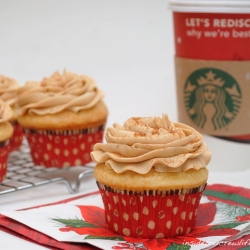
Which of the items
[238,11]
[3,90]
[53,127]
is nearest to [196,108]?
[238,11]

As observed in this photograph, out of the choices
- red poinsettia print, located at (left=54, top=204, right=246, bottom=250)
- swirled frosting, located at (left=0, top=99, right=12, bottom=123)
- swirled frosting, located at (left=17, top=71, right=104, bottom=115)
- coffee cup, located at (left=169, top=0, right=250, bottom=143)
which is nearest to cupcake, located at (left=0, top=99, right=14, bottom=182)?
swirled frosting, located at (left=0, top=99, right=12, bottom=123)

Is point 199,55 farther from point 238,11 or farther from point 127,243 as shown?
point 127,243

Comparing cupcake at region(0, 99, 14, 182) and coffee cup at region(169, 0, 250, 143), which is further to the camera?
coffee cup at region(169, 0, 250, 143)

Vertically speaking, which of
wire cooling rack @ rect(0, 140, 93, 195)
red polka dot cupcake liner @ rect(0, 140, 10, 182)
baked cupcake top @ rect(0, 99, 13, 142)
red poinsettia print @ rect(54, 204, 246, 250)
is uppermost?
baked cupcake top @ rect(0, 99, 13, 142)

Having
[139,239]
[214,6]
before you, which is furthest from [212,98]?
[139,239]

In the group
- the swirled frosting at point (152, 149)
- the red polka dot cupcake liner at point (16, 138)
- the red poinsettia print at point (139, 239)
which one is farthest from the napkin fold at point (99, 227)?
the red polka dot cupcake liner at point (16, 138)

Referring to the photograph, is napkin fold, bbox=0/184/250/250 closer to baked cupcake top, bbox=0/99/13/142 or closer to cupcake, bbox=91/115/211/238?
cupcake, bbox=91/115/211/238
